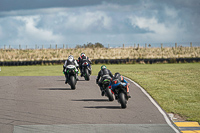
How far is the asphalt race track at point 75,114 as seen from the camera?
10.2 metres

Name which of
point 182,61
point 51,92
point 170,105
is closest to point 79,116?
point 170,105

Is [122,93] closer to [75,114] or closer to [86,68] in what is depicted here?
[75,114]

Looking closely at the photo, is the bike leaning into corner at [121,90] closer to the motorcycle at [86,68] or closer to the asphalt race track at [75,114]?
the asphalt race track at [75,114]

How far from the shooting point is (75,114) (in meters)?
12.4

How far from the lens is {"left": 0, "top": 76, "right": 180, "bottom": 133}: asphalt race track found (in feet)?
33.4

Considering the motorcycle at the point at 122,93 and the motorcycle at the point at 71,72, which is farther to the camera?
the motorcycle at the point at 71,72

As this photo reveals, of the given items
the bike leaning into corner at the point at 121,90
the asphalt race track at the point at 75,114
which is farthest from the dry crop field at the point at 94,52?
the bike leaning into corner at the point at 121,90

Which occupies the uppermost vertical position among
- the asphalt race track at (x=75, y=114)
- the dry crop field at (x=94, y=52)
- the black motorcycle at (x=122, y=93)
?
the dry crop field at (x=94, y=52)

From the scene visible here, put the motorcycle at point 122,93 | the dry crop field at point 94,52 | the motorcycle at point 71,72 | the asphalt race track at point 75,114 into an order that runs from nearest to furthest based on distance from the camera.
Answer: the asphalt race track at point 75,114 → the motorcycle at point 122,93 → the motorcycle at point 71,72 → the dry crop field at point 94,52

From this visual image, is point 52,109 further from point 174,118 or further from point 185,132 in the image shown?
point 185,132

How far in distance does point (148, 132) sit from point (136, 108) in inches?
150

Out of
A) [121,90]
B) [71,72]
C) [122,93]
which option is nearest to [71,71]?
[71,72]

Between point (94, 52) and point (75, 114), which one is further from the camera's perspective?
point (94, 52)

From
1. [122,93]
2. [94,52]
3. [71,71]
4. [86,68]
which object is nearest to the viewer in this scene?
[122,93]
